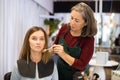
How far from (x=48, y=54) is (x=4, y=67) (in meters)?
1.01

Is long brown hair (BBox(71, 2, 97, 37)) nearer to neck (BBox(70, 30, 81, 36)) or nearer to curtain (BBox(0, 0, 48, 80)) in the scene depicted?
neck (BBox(70, 30, 81, 36))

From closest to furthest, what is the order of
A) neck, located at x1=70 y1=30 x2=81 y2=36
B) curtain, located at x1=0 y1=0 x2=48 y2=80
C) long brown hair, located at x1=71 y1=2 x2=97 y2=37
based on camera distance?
1. long brown hair, located at x1=71 y1=2 x2=97 y2=37
2. neck, located at x1=70 y1=30 x2=81 y2=36
3. curtain, located at x1=0 y1=0 x2=48 y2=80

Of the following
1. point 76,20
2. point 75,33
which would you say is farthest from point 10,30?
point 76,20

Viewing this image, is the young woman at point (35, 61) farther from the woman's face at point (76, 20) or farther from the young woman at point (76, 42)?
the woman's face at point (76, 20)

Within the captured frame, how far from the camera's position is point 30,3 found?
3.68 meters

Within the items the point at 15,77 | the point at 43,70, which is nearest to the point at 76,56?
the point at 43,70

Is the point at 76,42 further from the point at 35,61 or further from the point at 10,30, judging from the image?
the point at 10,30

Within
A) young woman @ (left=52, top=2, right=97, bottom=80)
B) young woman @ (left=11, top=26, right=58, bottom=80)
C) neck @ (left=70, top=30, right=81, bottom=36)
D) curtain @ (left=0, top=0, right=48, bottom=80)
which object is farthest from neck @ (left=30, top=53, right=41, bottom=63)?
curtain @ (left=0, top=0, right=48, bottom=80)

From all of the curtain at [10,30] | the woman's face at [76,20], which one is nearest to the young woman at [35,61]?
the woman's face at [76,20]

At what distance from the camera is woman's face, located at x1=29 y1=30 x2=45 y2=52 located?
1452 millimetres

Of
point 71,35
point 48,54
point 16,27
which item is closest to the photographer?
point 48,54

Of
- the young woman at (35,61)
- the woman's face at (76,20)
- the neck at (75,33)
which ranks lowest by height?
the young woman at (35,61)

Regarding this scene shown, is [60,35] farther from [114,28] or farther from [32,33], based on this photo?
[114,28]

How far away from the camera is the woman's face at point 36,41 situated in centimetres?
145
